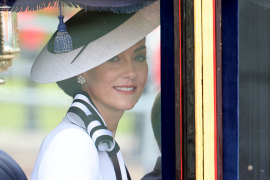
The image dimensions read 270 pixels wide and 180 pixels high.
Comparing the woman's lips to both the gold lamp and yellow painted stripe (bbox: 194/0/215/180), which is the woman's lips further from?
the gold lamp

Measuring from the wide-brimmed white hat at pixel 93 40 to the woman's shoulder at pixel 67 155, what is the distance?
0.62 ft

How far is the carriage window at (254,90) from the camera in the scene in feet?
6.37

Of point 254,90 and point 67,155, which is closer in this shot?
point 67,155

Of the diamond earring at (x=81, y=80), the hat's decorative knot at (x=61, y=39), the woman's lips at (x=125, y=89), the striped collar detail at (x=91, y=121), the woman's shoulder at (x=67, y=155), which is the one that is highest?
the hat's decorative knot at (x=61, y=39)

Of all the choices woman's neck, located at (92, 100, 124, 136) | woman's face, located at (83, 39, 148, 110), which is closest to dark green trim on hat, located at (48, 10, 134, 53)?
woman's face, located at (83, 39, 148, 110)

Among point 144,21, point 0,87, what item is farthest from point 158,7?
point 0,87

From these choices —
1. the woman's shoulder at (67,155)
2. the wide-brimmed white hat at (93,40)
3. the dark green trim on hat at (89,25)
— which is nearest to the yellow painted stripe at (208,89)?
the wide-brimmed white hat at (93,40)

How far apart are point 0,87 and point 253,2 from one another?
40.6 inches

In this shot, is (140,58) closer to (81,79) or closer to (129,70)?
(129,70)

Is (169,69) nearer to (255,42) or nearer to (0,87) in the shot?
(255,42)

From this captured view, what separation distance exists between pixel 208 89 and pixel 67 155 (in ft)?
1.81

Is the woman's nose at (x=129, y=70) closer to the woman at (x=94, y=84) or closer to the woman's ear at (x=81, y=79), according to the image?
the woman at (x=94, y=84)

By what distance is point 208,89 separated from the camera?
1733 mm

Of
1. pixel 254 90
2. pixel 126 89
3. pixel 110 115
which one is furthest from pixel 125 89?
pixel 254 90
